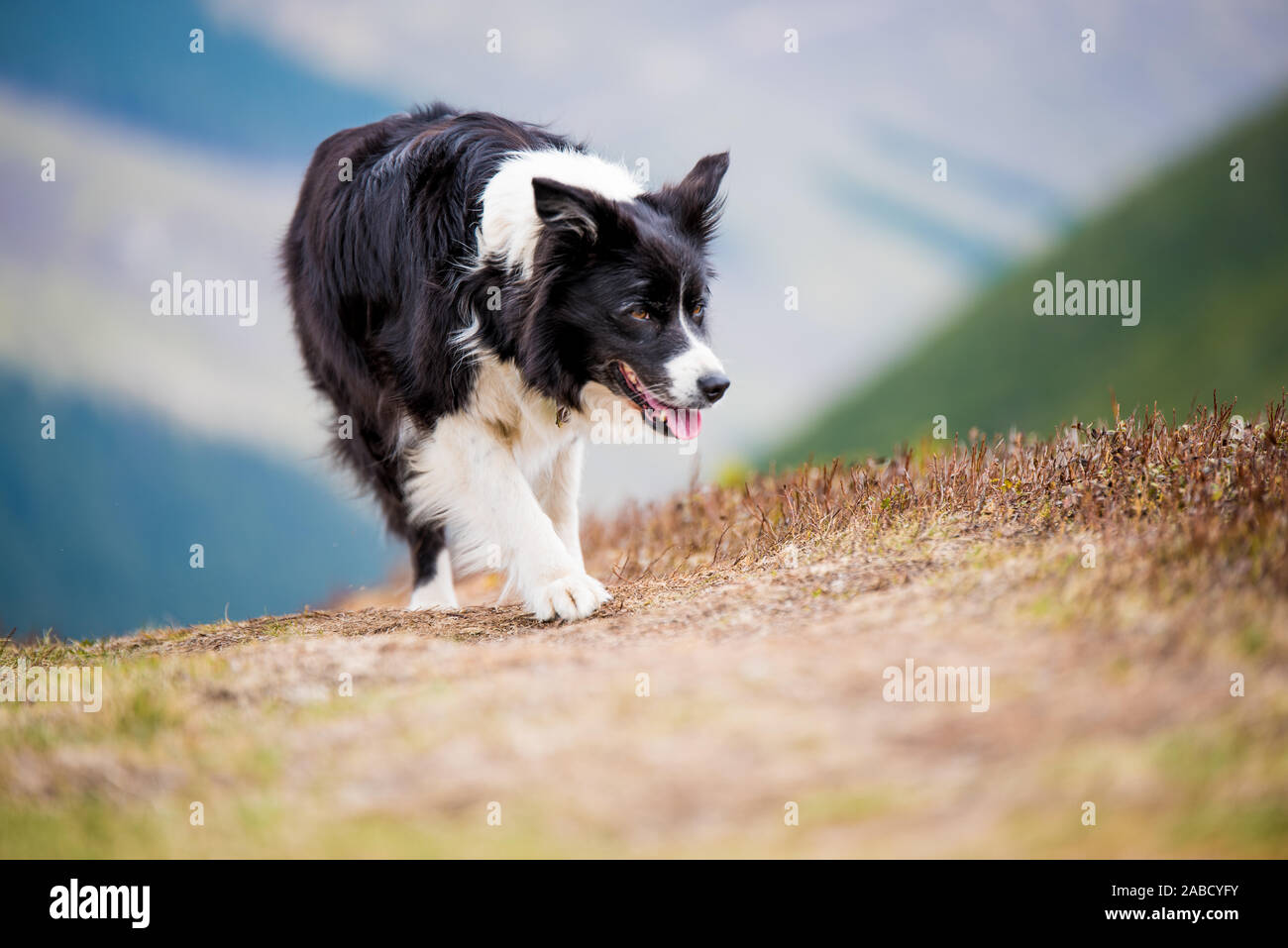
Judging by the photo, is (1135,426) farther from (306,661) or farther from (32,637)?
(32,637)

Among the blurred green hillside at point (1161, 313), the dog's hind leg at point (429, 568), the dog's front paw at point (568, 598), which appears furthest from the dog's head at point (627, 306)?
the blurred green hillside at point (1161, 313)

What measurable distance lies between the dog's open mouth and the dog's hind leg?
208 centimetres

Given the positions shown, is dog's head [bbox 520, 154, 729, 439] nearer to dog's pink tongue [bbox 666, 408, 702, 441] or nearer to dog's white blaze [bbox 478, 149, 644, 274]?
dog's pink tongue [bbox 666, 408, 702, 441]

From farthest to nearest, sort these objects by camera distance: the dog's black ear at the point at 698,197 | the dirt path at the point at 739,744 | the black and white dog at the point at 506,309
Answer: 1. the dog's black ear at the point at 698,197
2. the black and white dog at the point at 506,309
3. the dirt path at the point at 739,744

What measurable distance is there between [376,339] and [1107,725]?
412 cm

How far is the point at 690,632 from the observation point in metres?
4.48

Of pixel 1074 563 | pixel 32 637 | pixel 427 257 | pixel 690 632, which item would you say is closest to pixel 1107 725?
pixel 1074 563

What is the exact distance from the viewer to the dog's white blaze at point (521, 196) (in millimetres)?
5227

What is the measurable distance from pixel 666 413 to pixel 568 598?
38.8 inches

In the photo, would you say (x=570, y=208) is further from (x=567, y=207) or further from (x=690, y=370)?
(x=690, y=370)

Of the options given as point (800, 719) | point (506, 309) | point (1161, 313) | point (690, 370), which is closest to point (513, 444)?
point (506, 309)

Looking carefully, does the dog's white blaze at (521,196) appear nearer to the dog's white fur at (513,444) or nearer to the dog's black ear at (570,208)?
the dog's white fur at (513,444)

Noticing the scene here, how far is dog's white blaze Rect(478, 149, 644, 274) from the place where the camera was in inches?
206

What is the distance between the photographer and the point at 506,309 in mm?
5340
